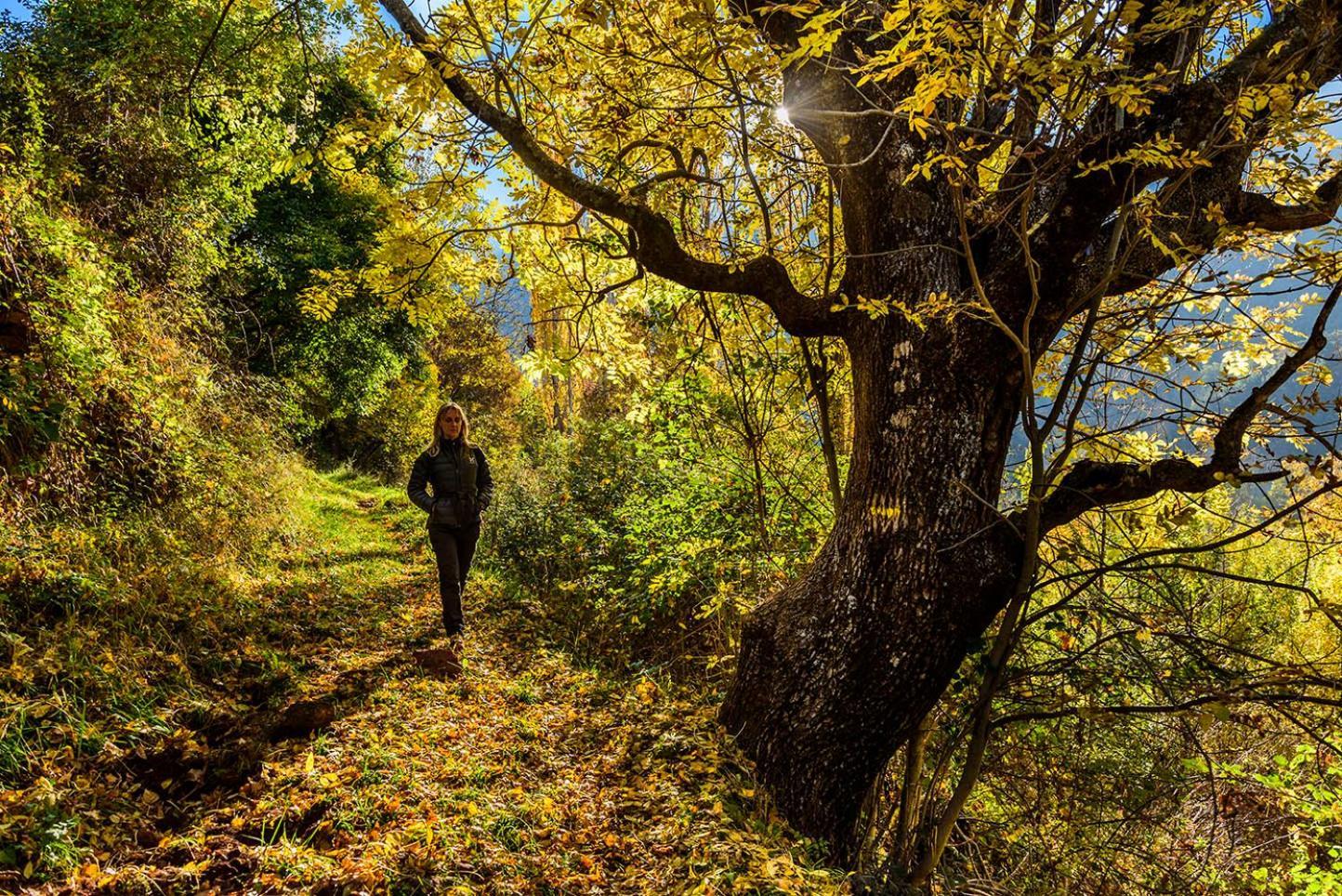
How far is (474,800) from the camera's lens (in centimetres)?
305

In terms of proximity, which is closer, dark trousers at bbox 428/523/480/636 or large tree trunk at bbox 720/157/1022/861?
large tree trunk at bbox 720/157/1022/861

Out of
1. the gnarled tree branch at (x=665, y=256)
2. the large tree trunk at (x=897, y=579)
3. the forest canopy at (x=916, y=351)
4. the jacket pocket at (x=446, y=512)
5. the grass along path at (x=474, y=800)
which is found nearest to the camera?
the grass along path at (x=474, y=800)

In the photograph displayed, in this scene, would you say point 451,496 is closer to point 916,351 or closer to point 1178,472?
point 916,351

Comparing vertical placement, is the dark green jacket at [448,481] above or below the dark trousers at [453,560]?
above

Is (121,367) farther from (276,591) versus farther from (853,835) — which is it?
(853,835)

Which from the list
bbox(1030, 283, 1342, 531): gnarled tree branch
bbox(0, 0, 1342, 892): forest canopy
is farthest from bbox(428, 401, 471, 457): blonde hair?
bbox(1030, 283, 1342, 531): gnarled tree branch

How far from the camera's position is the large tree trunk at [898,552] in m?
3.09

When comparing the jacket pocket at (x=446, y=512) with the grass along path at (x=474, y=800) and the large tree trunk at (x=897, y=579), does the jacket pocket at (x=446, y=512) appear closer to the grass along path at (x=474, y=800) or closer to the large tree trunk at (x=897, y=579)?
the grass along path at (x=474, y=800)

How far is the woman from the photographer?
5.28m

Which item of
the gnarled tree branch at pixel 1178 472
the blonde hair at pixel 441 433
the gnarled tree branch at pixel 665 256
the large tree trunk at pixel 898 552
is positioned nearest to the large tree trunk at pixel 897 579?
the large tree trunk at pixel 898 552

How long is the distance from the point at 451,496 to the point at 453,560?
1.85ft

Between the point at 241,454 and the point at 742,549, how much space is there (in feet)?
18.8

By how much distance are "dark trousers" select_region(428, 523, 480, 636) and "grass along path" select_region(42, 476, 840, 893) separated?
449 millimetres

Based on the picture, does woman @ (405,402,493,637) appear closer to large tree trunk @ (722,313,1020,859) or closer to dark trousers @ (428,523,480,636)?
dark trousers @ (428,523,480,636)
